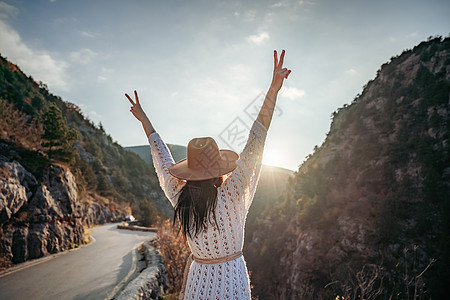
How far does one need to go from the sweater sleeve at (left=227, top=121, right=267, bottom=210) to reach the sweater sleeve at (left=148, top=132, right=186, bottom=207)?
48cm

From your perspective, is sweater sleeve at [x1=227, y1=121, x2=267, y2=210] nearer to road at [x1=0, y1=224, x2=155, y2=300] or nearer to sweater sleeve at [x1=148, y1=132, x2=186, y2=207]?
sweater sleeve at [x1=148, y1=132, x2=186, y2=207]

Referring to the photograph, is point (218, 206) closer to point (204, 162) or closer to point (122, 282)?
point (204, 162)

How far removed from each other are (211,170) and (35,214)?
39.1 ft

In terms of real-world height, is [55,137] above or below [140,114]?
above

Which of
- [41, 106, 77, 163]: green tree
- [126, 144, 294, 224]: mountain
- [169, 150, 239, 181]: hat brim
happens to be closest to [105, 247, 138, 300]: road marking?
[169, 150, 239, 181]: hat brim

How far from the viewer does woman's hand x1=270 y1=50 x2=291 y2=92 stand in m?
1.63

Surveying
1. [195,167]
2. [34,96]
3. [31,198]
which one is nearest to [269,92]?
[195,167]

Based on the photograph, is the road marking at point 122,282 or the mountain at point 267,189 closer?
the road marking at point 122,282

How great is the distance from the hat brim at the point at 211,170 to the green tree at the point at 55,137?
573 inches

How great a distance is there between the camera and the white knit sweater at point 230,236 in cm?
145

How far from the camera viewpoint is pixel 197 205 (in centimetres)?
144

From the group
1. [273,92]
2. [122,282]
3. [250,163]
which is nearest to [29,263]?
[122,282]

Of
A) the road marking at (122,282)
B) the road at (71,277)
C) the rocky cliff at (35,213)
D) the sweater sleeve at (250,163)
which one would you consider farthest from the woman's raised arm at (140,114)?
the rocky cliff at (35,213)

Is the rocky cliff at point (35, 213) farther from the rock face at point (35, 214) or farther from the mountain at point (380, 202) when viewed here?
the mountain at point (380, 202)
